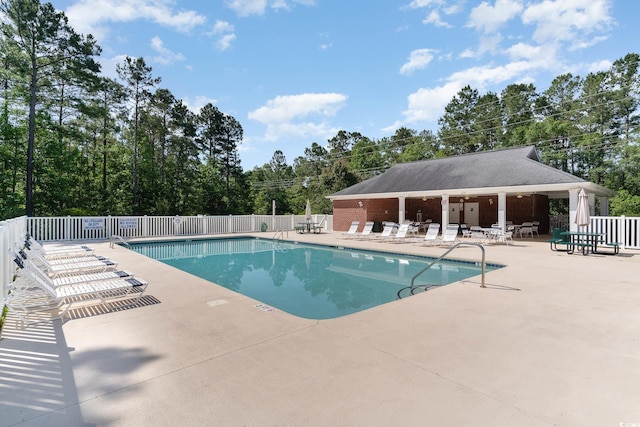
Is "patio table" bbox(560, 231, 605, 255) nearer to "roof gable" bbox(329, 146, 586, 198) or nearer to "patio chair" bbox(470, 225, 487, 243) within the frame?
"roof gable" bbox(329, 146, 586, 198)

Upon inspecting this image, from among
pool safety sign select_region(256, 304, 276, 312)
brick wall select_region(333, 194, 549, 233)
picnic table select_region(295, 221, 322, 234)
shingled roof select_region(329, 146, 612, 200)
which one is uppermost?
A: shingled roof select_region(329, 146, 612, 200)

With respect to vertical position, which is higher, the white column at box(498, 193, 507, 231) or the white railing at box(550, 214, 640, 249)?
the white column at box(498, 193, 507, 231)

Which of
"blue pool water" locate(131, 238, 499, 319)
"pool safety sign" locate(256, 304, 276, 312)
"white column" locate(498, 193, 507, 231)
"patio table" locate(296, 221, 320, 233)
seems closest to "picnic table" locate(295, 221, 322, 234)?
"patio table" locate(296, 221, 320, 233)

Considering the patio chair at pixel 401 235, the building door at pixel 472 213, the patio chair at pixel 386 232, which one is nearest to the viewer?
the patio chair at pixel 401 235

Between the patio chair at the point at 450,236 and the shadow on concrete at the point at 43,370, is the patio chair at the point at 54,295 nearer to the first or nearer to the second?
the shadow on concrete at the point at 43,370

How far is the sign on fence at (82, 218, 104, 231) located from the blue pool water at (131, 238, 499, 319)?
2.75 meters

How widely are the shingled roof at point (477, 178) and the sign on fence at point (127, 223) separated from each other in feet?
40.9

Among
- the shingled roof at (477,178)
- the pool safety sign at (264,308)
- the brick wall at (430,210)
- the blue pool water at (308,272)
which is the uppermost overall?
the shingled roof at (477,178)

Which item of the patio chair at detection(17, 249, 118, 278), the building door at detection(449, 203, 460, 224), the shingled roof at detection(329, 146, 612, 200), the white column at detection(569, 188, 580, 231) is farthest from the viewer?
the building door at detection(449, 203, 460, 224)

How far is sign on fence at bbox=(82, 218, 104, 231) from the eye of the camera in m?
15.0

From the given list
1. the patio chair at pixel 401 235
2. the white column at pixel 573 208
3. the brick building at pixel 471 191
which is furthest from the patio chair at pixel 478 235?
the white column at pixel 573 208

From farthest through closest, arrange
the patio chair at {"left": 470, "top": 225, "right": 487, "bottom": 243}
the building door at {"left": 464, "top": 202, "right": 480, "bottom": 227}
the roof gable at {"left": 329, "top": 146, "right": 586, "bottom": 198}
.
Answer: the building door at {"left": 464, "top": 202, "right": 480, "bottom": 227} < the patio chair at {"left": 470, "top": 225, "right": 487, "bottom": 243} < the roof gable at {"left": 329, "top": 146, "right": 586, "bottom": 198}

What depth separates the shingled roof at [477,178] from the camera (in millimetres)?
13734

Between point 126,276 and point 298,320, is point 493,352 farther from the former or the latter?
point 126,276
